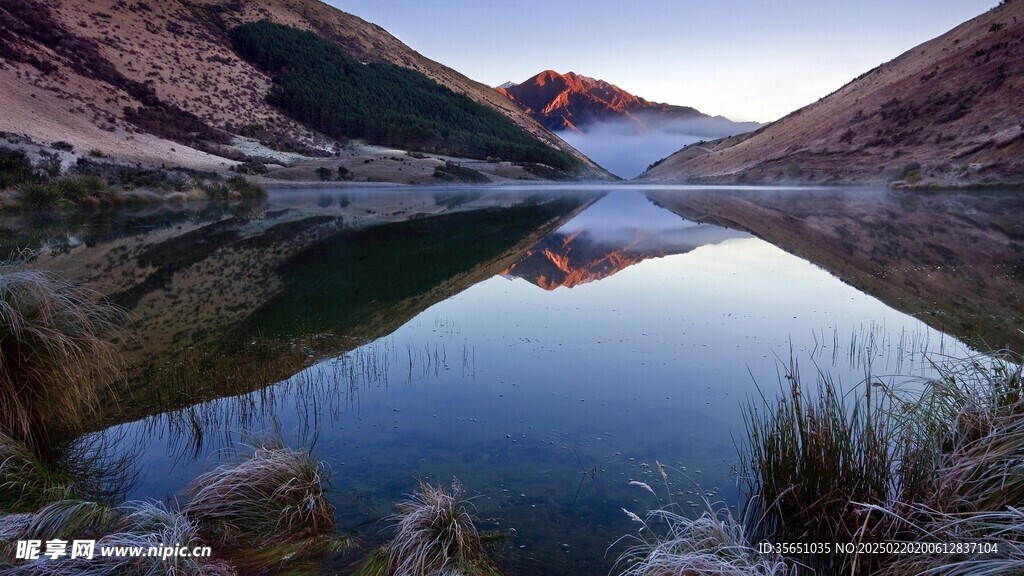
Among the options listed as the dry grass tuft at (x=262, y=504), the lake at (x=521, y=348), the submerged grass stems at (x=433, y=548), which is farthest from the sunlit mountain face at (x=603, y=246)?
the submerged grass stems at (x=433, y=548)

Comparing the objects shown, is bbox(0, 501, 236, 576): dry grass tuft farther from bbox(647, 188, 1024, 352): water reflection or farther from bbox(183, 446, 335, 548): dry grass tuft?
bbox(647, 188, 1024, 352): water reflection

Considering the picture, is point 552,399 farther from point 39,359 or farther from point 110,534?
point 39,359

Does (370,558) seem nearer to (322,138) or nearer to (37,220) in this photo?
(37,220)

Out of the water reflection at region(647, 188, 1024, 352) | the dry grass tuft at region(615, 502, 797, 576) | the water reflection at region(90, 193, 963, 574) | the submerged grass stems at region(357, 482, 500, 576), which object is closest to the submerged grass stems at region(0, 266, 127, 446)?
the water reflection at region(90, 193, 963, 574)

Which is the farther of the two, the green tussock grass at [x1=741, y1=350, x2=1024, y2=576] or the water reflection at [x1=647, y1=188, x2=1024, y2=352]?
the water reflection at [x1=647, y1=188, x2=1024, y2=352]

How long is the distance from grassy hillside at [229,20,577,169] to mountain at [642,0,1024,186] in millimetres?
44556

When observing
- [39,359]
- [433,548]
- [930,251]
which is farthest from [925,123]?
[39,359]

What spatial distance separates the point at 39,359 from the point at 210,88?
82873 mm

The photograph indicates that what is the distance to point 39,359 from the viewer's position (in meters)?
4.75

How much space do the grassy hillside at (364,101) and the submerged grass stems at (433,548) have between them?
90.4m

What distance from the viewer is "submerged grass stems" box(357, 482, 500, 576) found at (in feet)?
10.4

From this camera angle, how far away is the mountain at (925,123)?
123 feet

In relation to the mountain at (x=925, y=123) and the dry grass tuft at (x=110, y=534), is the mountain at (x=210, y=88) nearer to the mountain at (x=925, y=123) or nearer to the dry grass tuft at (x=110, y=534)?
the dry grass tuft at (x=110, y=534)

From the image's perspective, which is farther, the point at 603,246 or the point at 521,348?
the point at 603,246
